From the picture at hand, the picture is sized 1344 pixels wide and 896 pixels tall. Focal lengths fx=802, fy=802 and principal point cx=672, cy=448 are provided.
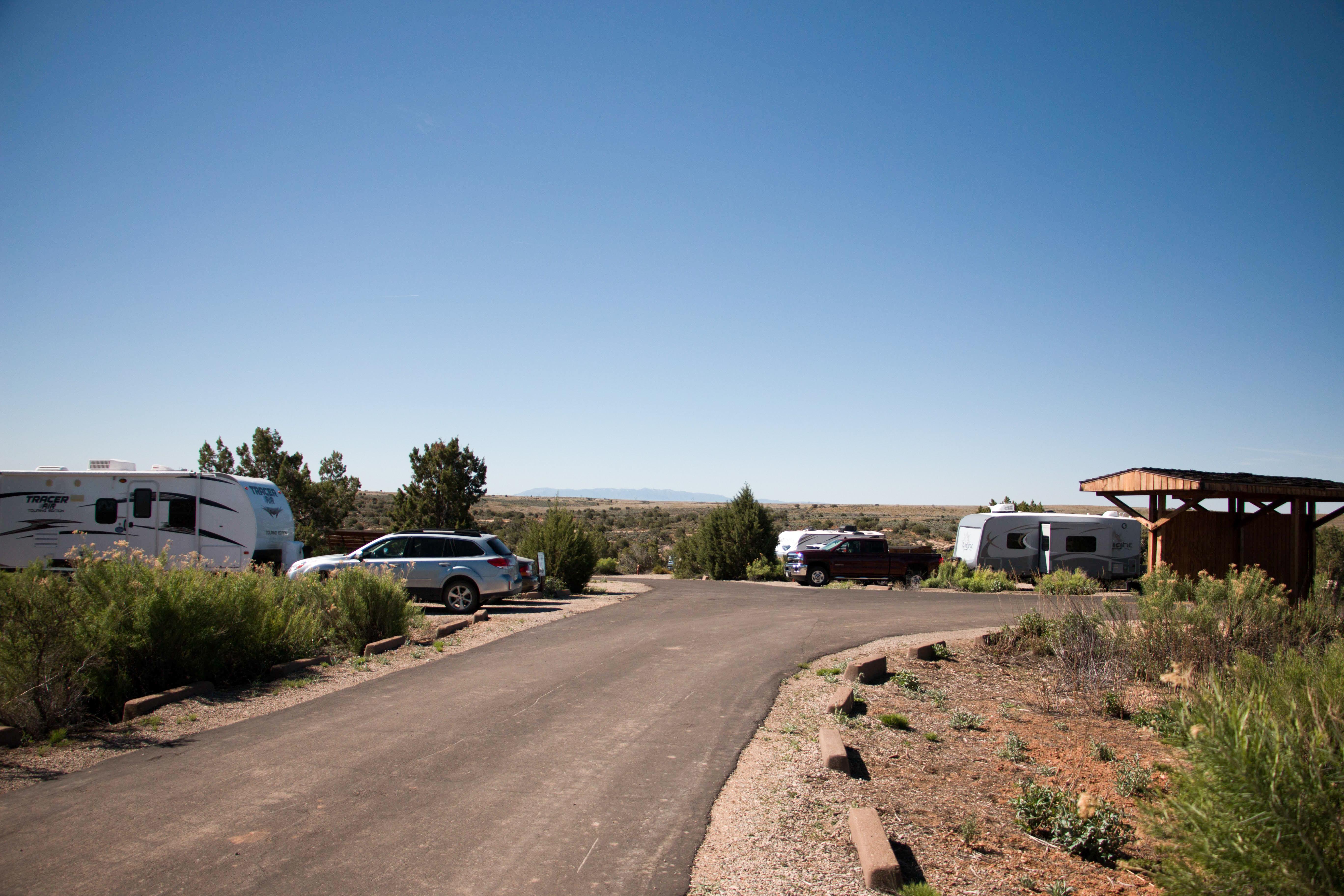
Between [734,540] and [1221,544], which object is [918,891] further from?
[734,540]

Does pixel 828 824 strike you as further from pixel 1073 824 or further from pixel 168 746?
pixel 168 746

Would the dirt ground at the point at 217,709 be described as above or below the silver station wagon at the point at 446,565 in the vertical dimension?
below

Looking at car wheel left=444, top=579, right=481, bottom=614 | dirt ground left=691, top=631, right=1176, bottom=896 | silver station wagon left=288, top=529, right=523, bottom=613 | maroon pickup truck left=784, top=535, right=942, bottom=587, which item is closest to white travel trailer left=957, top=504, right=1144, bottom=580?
maroon pickup truck left=784, top=535, right=942, bottom=587

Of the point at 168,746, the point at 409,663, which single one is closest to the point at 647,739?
the point at 168,746

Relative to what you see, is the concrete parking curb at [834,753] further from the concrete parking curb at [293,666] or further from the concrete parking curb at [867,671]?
the concrete parking curb at [293,666]

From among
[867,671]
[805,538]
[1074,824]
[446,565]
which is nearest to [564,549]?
[446,565]

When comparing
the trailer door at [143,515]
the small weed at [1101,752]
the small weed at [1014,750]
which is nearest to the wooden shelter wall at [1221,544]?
the small weed at [1101,752]

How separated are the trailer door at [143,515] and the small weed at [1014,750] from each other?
18.0 m

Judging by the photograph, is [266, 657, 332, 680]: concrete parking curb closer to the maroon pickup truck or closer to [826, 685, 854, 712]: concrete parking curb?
[826, 685, 854, 712]: concrete parking curb

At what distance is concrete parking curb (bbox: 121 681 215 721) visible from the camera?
288 inches

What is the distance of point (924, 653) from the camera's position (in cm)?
1127

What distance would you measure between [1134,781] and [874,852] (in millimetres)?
2783

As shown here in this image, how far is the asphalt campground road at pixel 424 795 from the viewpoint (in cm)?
426

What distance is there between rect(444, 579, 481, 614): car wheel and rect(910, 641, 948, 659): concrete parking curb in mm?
8473
